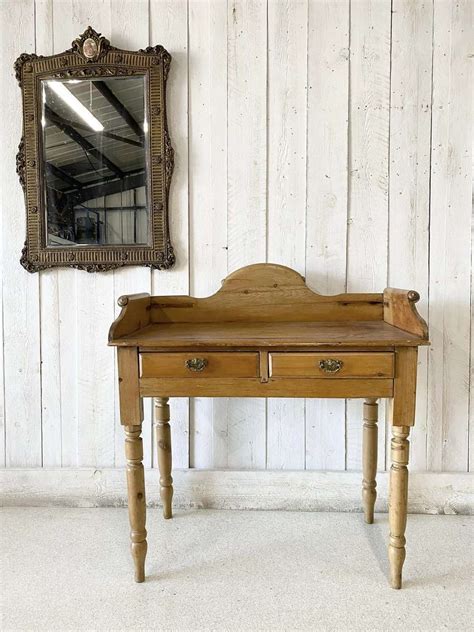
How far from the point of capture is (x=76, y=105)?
2113 millimetres

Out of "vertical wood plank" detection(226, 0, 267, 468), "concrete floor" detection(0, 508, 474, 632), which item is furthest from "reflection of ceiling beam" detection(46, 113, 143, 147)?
"concrete floor" detection(0, 508, 474, 632)

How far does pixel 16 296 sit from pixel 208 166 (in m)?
1.04

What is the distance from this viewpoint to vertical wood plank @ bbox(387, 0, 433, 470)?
6.71ft

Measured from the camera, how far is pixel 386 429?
2.15 m

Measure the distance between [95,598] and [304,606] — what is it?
66cm

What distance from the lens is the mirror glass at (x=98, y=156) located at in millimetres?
2102

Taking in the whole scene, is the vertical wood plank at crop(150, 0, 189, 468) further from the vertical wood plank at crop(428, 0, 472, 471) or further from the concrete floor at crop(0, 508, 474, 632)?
the vertical wood plank at crop(428, 0, 472, 471)

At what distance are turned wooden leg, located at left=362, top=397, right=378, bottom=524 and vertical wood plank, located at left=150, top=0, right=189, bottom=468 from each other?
0.77 metres

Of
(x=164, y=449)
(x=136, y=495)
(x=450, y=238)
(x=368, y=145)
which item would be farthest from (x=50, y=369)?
(x=450, y=238)

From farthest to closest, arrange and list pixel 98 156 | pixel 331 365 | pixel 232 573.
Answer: pixel 98 156 < pixel 232 573 < pixel 331 365

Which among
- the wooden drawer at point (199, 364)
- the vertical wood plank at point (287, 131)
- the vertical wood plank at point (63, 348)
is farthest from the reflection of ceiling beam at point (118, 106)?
the wooden drawer at point (199, 364)

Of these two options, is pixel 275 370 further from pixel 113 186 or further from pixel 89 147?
pixel 89 147

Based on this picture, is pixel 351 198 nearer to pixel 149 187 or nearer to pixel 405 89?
pixel 405 89

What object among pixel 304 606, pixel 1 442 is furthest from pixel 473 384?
pixel 1 442
